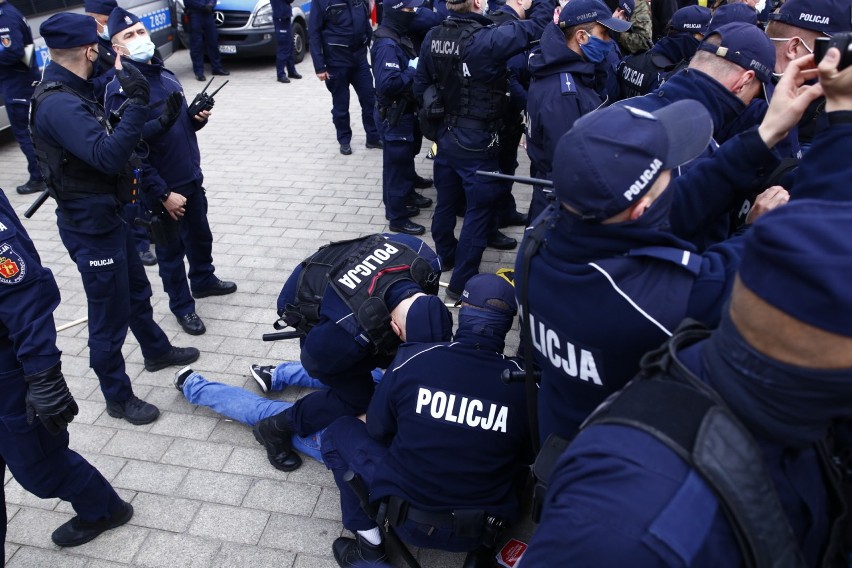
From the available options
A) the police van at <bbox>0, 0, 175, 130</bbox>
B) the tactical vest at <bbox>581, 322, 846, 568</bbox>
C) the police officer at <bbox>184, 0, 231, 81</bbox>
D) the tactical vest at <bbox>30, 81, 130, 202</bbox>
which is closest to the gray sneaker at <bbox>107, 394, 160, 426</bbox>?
the tactical vest at <bbox>30, 81, 130, 202</bbox>

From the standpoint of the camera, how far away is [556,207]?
1.83 meters

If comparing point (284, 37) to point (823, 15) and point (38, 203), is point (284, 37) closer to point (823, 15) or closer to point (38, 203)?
point (38, 203)

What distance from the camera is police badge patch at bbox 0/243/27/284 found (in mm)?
2498

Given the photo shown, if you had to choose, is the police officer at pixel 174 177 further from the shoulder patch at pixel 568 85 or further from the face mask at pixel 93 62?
the shoulder patch at pixel 568 85

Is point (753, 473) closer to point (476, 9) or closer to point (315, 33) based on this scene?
point (476, 9)

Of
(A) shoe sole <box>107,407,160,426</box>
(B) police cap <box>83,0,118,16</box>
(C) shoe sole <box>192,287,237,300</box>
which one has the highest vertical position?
(B) police cap <box>83,0,118,16</box>

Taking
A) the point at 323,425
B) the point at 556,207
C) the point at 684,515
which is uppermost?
the point at 556,207

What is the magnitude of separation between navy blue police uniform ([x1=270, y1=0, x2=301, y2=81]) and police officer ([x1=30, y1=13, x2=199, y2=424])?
660 centimetres

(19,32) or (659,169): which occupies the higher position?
(659,169)

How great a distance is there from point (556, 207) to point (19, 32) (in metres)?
6.35

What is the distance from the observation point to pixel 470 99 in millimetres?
4664

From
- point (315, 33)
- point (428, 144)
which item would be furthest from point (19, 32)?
point (428, 144)

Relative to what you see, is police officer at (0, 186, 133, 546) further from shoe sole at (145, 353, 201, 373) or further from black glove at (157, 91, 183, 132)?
black glove at (157, 91, 183, 132)

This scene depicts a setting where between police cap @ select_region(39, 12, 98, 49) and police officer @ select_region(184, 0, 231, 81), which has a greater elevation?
police cap @ select_region(39, 12, 98, 49)
